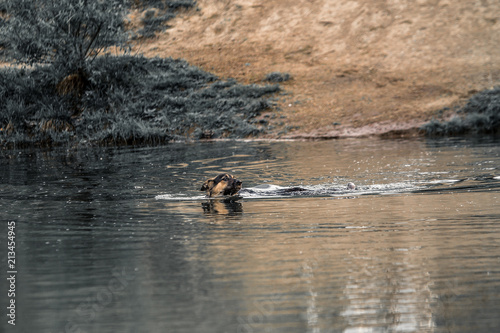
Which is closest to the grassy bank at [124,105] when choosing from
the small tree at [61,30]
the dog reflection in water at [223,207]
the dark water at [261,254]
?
the small tree at [61,30]

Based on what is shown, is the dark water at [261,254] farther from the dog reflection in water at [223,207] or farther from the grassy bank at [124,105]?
the grassy bank at [124,105]

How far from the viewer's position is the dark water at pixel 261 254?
187 inches

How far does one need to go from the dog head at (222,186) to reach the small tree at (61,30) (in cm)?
1767

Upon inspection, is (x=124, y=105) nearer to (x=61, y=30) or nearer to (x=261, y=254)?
(x=61, y=30)

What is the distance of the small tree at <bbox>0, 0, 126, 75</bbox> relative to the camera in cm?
2783

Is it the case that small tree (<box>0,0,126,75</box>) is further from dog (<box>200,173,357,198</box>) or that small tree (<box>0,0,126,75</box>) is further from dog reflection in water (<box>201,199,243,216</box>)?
dog reflection in water (<box>201,199,243,216</box>)

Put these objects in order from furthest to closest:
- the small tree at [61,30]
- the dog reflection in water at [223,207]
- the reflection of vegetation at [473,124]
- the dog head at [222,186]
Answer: the small tree at [61,30], the reflection of vegetation at [473,124], the dog head at [222,186], the dog reflection in water at [223,207]

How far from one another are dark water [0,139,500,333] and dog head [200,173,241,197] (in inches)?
13.6

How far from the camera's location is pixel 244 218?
9.20 m

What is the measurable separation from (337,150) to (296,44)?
1422cm

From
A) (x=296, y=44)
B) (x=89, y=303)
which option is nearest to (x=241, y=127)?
(x=296, y=44)

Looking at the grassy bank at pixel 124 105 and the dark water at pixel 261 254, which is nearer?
the dark water at pixel 261 254

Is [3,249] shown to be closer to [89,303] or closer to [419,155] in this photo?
[89,303]

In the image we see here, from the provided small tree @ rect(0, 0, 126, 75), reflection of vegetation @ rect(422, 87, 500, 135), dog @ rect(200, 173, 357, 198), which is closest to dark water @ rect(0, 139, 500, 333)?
dog @ rect(200, 173, 357, 198)
